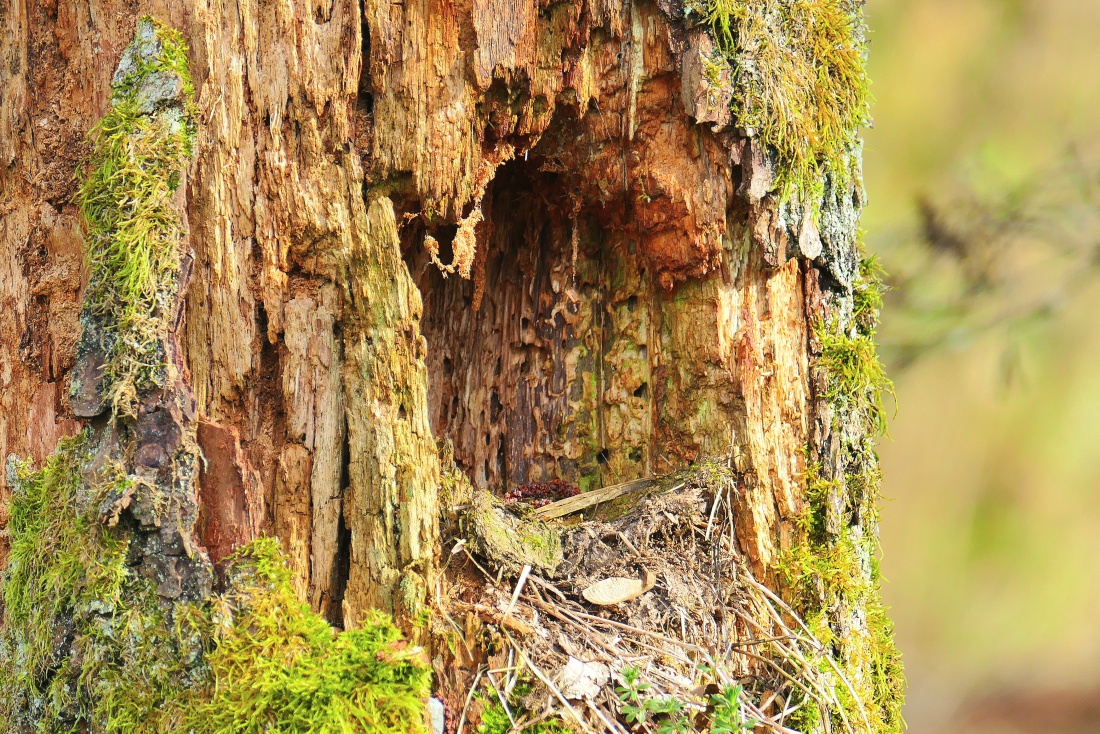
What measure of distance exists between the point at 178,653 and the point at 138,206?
96 cm

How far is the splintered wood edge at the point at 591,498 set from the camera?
7.33 ft

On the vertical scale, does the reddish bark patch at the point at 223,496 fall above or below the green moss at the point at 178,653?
above

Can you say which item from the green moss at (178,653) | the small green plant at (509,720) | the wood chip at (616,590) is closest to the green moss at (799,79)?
the wood chip at (616,590)

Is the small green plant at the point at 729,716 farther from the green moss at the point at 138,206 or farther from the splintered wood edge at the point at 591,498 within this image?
the green moss at the point at 138,206

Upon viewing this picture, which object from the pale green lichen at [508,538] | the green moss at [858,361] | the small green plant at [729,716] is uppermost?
the green moss at [858,361]

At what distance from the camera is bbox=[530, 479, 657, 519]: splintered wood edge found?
2234mm

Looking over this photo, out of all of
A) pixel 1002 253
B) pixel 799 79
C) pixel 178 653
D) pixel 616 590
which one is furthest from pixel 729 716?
pixel 1002 253

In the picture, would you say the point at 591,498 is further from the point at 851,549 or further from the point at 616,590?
the point at 851,549

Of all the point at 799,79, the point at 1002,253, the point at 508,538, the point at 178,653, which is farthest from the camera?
the point at 1002,253

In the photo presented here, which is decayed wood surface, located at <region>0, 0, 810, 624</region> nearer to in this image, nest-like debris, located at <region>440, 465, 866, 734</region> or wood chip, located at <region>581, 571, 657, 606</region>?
nest-like debris, located at <region>440, 465, 866, 734</region>

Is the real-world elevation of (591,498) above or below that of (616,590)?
above

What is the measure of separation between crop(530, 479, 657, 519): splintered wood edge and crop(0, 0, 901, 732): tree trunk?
0.06 m

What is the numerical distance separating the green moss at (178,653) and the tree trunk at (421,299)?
35mm

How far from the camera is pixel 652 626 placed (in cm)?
193
